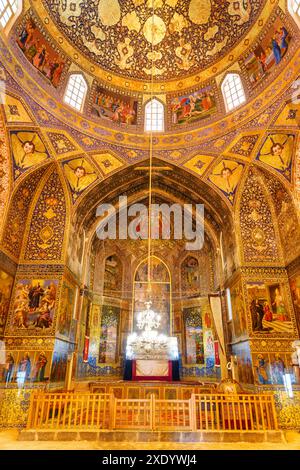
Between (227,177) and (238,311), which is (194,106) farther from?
(238,311)

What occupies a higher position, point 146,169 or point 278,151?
point 146,169

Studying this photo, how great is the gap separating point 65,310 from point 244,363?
285 inches

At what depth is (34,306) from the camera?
34.7 feet

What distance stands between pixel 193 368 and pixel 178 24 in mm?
16593

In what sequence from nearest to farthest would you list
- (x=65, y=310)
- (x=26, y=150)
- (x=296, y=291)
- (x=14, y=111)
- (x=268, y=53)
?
1. (x=14, y=111)
2. (x=268, y=53)
3. (x=296, y=291)
4. (x=26, y=150)
5. (x=65, y=310)

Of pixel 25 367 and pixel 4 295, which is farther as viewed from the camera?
pixel 4 295

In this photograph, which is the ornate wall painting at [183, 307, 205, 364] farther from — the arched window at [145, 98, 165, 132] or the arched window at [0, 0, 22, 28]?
the arched window at [0, 0, 22, 28]

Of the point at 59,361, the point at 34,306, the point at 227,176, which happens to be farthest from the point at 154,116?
the point at 59,361

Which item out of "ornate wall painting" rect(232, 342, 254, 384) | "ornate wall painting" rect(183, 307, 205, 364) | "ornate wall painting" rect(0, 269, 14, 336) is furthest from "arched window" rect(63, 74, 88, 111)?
"ornate wall painting" rect(183, 307, 205, 364)

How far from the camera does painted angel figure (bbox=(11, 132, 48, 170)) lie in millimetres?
10266

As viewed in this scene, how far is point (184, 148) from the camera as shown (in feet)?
40.3
